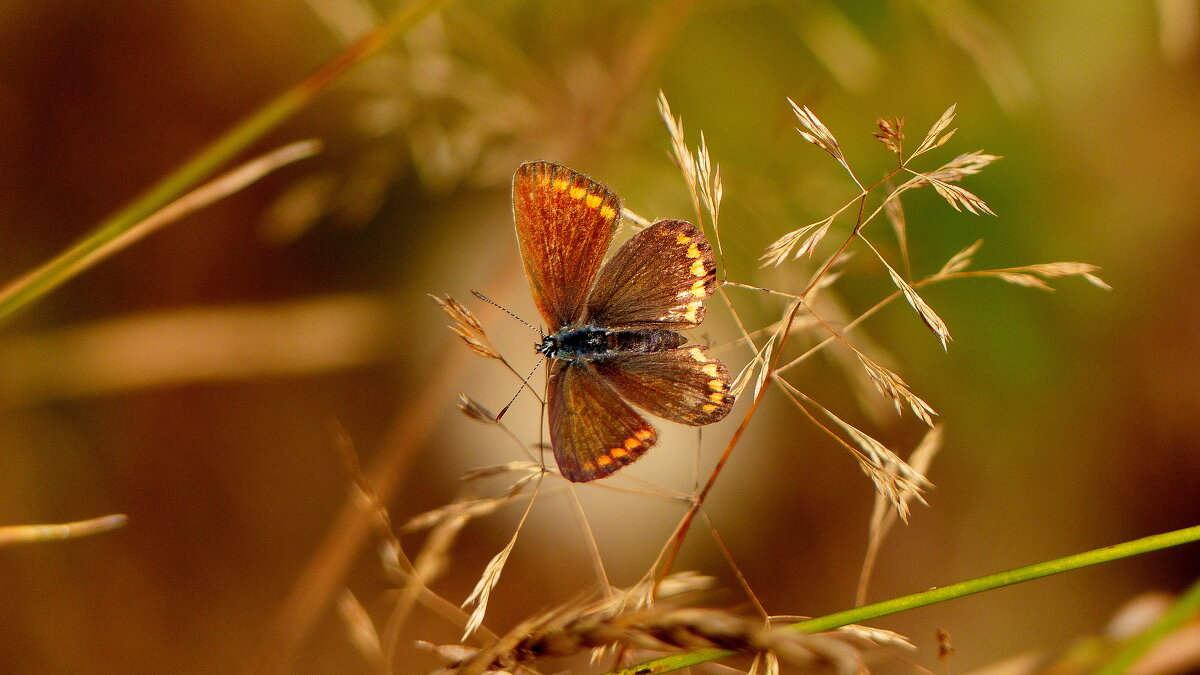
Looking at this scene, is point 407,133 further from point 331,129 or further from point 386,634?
point 386,634

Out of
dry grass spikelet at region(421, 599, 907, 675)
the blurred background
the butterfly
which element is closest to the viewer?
dry grass spikelet at region(421, 599, 907, 675)

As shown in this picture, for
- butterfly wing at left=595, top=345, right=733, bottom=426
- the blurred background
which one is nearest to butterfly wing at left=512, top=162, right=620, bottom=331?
butterfly wing at left=595, top=345, right=733, bottom=426

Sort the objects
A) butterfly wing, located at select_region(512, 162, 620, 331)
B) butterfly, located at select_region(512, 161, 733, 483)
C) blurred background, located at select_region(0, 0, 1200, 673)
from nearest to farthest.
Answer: butterfly, located at select_region(512, 161, 733, 483) < butterfly wing, located at select_region(512, 162, 620, 331) < blurred background, located at select_region(0, 0, 1200, 673)

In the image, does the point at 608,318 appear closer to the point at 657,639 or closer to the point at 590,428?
the point at 590,428

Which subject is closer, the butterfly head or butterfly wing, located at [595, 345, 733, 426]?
butterfly wing, located at [595, 345, 733, 426]

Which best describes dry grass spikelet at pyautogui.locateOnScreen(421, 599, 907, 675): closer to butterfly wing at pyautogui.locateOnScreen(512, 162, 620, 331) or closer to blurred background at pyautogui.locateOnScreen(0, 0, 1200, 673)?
butterfly wing at pyautogui.locateOnScreen(512, 162, 620, 331)

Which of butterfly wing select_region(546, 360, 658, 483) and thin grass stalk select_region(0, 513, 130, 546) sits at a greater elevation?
butterfly wing select_region(546, 360, 658, 483)

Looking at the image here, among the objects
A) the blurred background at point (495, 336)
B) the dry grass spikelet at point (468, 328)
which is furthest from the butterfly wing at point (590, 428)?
the blurred background at point (495, 336)
